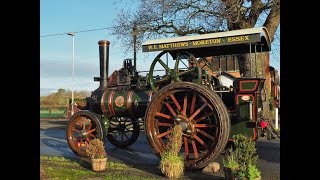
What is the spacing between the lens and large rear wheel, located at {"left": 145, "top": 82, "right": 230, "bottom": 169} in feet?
22.7

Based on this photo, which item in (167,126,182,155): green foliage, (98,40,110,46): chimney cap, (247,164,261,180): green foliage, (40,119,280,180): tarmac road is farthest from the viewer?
(98,40,110,46): chimney cap

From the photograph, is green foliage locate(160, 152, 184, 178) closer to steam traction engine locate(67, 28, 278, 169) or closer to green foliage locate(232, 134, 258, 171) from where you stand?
steam traction engine locate(67, 28, 278, 169)

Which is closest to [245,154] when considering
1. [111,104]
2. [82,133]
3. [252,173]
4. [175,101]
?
[252,173]

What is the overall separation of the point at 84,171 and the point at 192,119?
99.1 inches

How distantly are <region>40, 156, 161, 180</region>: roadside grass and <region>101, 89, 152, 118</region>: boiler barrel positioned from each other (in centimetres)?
164

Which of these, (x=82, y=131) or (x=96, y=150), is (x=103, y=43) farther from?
(x=96, y=150)

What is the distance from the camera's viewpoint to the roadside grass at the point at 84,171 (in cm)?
689

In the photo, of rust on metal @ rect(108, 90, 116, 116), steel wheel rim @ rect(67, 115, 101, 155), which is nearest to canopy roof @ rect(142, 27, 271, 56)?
rust on metal @ rect(108, 90, 116, 116)

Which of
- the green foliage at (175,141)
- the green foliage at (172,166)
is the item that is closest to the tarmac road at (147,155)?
the green foliage at (172,166)

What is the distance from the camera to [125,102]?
967 centimetres

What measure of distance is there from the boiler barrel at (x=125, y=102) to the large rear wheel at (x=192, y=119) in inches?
55.1

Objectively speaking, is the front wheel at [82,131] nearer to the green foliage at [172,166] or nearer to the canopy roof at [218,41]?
the canopy roof at [218,41]
